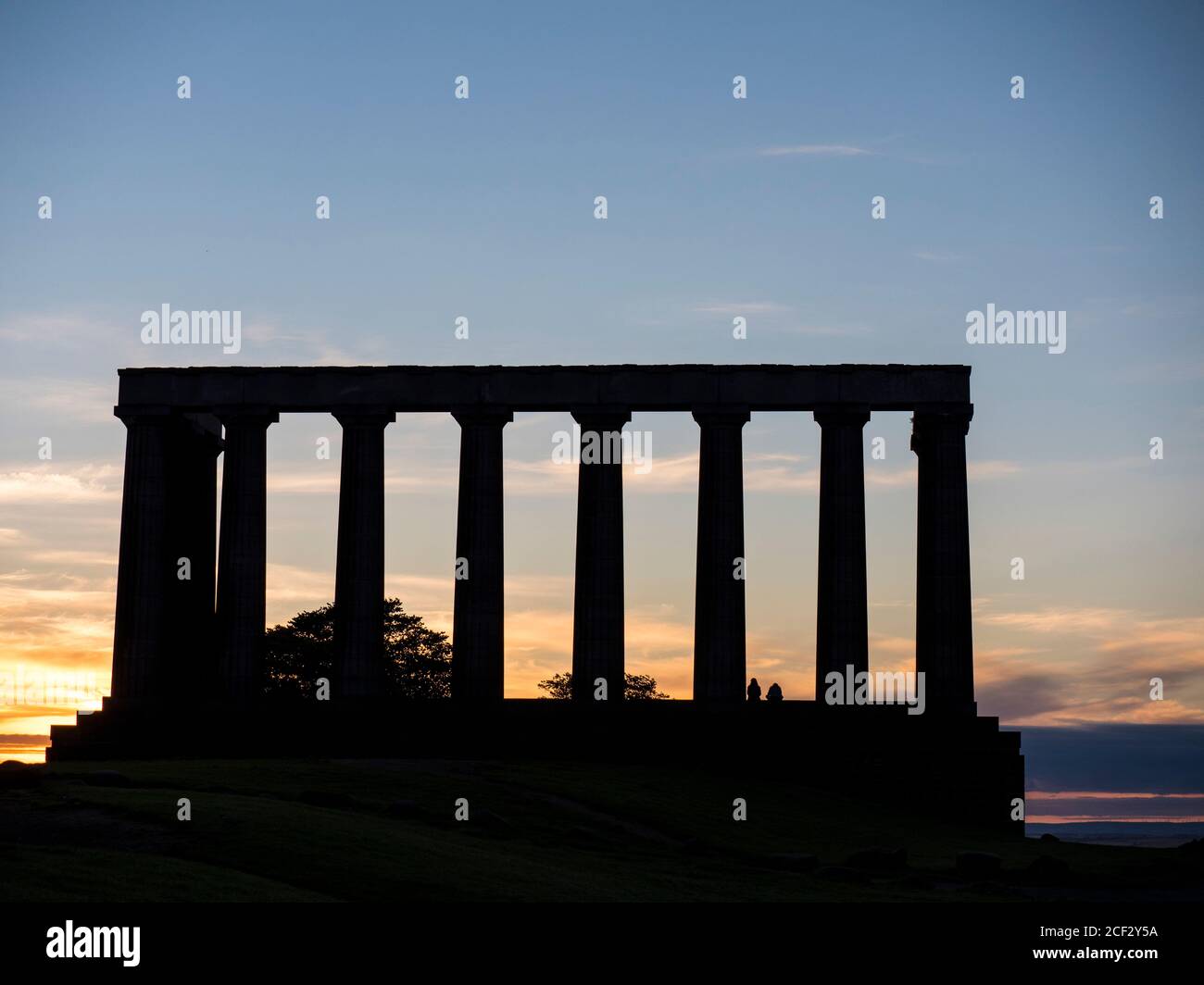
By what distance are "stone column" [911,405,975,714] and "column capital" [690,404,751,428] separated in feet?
35.7

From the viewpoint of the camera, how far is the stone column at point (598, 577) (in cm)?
10856

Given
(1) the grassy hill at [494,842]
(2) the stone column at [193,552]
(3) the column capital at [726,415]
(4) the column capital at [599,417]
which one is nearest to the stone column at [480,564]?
(4) the column capital at [599,417]

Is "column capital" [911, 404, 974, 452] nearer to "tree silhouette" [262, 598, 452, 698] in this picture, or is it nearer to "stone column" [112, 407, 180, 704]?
"stone column" [112, 407, 180, 704]

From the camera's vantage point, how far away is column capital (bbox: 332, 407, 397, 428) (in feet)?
372

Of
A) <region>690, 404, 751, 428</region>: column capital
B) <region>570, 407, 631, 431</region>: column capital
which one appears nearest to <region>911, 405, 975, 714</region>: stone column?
<region>690, 404, 751, 428</region>: column capital

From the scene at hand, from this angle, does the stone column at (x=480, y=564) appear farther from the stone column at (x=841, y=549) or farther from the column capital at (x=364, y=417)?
the stone column at (x=841, y=549)

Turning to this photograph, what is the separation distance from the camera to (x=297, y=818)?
63812mm

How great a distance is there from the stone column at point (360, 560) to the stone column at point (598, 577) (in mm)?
12532

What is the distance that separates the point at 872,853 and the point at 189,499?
207ft
